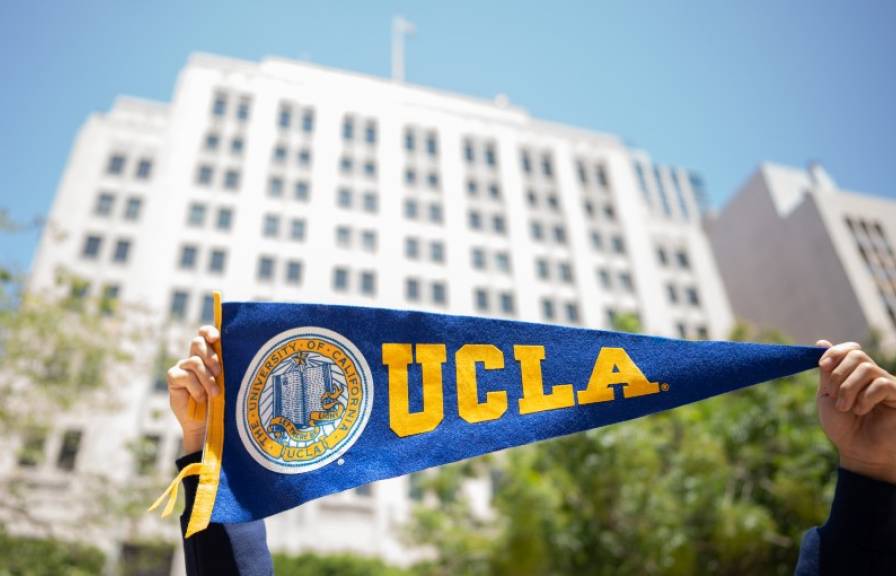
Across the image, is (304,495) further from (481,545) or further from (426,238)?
(426,238)

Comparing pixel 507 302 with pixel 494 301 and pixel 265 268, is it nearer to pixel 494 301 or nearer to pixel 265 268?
pixel 494 301

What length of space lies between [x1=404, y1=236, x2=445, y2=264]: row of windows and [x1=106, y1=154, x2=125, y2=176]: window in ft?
53.1

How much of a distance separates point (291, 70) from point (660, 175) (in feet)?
188

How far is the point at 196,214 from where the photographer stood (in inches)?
1313

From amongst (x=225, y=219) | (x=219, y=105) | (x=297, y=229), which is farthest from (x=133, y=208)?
(x=297, y=229)

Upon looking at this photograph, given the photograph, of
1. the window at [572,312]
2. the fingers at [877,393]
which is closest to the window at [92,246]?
the window at [572,312]

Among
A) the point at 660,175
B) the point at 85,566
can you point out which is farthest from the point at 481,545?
the point at 660,175

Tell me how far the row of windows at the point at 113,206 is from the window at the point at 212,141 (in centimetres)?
462

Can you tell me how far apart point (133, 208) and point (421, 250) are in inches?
610

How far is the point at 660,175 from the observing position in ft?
277

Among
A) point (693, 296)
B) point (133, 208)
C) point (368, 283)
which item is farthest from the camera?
point (693, 296)

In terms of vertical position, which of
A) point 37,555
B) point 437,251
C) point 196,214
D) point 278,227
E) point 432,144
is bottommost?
point 37,555

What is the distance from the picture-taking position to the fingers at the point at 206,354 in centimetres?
274

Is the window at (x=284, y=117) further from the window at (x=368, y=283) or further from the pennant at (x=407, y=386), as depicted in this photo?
the pennant at (x=407, y=386)
